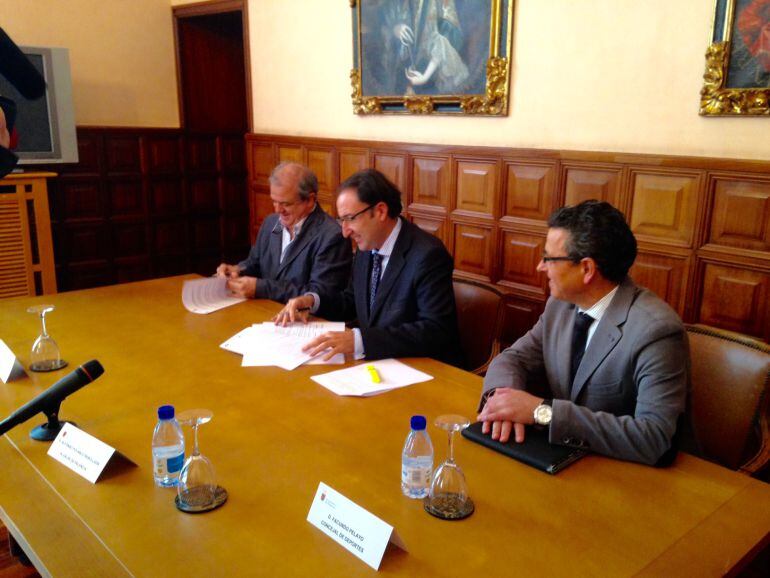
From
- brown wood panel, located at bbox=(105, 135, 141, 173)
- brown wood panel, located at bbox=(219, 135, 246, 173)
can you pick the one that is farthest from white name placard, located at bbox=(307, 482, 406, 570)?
brown wood panel, located at bbox=(219, 135, 246, 173)

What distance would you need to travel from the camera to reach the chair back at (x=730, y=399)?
1642 millimetres

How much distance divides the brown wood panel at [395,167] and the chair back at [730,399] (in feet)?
7.75

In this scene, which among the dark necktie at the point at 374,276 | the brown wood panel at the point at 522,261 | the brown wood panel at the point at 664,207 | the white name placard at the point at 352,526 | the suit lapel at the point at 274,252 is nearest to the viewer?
the white name placard at the point at 352,526

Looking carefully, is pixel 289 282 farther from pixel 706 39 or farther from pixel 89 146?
pixel 89 146

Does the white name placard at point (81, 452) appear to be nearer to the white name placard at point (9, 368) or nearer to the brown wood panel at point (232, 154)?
the white name placard at point (9, 368)

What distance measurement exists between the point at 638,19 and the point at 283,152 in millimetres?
2646

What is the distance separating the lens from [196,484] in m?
1.23

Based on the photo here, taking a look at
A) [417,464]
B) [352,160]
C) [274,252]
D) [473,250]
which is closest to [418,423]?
[417,464]

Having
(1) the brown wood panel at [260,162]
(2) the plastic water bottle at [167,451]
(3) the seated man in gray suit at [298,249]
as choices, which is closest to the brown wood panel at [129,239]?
(1) the brown wood panel at [260,162]

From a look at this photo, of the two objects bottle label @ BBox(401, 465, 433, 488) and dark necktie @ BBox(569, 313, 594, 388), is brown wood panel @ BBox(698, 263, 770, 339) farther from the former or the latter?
bottle label @ BBox(401, 465, 433, 488)

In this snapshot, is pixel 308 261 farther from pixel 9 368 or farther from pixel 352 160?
pixel 352 160

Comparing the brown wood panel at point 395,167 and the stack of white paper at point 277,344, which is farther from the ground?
the brown wood panel at point 395,167

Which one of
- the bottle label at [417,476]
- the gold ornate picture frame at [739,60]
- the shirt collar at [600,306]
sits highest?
the gold ornate picture frame at [739,60]

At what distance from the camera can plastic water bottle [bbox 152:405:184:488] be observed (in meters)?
1.26
